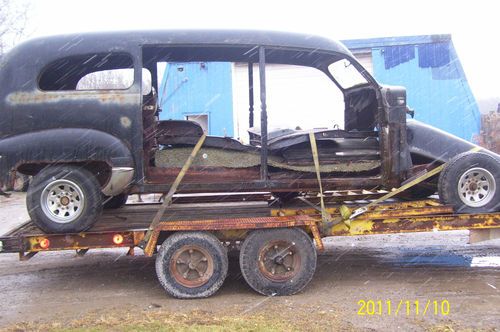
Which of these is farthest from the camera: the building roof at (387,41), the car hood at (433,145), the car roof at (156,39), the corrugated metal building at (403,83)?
the building roof at (387,41)

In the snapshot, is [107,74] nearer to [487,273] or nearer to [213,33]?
[213,33]

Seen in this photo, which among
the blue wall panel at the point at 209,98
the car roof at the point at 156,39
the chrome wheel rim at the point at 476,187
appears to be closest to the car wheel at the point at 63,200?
the car roof at the point at 156,39

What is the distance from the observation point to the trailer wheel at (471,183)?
5.72 metres

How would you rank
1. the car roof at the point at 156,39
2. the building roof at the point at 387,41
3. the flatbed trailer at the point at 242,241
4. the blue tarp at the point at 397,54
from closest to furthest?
the flatbed trailer at the point at 242,241 < the car roof at the point at 156,39 < the building roof at the point at 387,41 < the blue tarp at the point at 397,54

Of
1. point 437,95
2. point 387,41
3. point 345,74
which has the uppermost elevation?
point 387,41

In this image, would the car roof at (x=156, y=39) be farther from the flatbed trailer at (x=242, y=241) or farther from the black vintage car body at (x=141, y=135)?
the flatbed trailer at (x=242, y=241)

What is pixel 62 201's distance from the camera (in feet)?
17.5

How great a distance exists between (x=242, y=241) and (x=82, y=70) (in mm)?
2904

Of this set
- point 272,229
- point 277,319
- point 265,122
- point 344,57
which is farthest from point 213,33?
point 277,319

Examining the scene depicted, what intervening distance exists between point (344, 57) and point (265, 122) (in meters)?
1.34

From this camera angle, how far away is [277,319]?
4.65m

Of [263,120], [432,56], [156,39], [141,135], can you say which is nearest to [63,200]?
[141,135]
